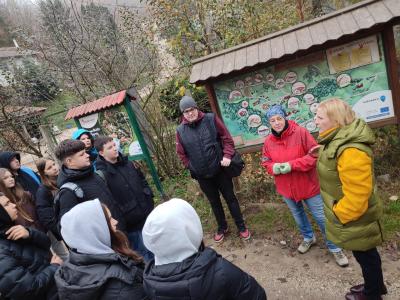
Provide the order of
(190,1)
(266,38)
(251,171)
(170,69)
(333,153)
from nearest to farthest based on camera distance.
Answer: (333,153) → (266,38) → (251,171) → (190,1) → (170,69)

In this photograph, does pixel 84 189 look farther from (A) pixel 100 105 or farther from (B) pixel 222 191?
(A) pixel 100 105

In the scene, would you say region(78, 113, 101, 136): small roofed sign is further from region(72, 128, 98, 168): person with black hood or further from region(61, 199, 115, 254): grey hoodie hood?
region(61, 199, 115, 254): grey hoodie hood

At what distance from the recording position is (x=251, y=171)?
16.9ft

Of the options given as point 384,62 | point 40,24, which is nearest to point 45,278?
point 384,62

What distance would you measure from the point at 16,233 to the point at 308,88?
3.34 metres

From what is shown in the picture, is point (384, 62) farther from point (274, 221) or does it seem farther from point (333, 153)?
Answer: point (274, 221)

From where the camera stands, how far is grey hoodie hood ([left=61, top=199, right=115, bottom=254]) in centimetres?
171

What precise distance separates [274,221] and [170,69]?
13.6 feet

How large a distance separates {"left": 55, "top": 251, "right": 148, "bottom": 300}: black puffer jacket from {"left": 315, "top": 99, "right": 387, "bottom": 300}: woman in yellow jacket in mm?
1436

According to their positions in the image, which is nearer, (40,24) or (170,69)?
(170,69)

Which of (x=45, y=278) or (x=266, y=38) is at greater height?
(x=266, y=38)

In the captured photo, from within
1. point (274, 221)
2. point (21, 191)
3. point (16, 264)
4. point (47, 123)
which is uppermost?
point (47, 123)

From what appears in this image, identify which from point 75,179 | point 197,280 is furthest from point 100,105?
point 197,280

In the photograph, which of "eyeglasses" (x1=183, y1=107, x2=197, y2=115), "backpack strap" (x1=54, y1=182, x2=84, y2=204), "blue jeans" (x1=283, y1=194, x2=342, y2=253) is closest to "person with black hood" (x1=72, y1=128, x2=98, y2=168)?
"backpack strap" (x1=54, y1=182, x2=84, y2=204)
